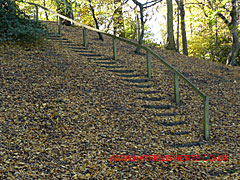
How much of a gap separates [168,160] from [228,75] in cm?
788

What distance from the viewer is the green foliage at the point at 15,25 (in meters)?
9.70

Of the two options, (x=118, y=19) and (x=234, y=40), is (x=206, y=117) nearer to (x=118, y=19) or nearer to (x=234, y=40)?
(x=234, y=40)

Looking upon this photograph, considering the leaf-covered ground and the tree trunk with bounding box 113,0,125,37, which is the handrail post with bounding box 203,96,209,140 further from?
the tree trunk with bounding box 113,0,125,37

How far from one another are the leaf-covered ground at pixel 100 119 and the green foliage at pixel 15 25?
1.88 ft

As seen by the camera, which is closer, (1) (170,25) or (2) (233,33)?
(2) (233,33)

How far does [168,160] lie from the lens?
485 cm

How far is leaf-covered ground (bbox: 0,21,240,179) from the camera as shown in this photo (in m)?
4.38

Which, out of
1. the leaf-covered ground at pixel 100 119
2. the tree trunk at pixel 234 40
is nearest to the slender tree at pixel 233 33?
the tree trunk at pixel 234 40

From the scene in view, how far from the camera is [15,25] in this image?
9.93 metres

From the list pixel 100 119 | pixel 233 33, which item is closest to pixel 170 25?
pixel 233 33

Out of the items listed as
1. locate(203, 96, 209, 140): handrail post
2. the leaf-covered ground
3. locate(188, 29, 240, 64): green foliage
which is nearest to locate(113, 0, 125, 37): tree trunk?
the leaf-covered ground

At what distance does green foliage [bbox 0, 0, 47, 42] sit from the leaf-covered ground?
57 centimetres

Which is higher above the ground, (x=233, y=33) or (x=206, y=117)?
(x=233, y=33)

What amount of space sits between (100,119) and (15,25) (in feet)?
20.0
